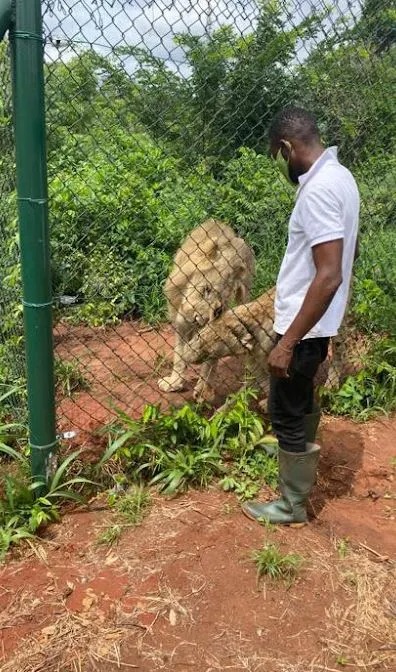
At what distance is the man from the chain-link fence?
0.89 metres

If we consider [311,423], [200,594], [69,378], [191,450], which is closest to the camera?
[200,594]

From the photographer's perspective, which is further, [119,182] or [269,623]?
[119,182]

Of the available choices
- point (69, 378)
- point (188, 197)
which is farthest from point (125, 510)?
point (188, 197)

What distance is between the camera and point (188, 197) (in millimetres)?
6352

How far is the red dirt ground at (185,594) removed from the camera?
238cm

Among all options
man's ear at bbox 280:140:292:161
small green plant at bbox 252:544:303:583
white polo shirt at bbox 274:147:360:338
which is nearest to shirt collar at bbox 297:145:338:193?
white polo shirt at bbox 274:147:360:338

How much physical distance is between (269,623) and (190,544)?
0.57 meters

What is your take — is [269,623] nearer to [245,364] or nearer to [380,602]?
[380,602]

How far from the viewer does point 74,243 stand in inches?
258

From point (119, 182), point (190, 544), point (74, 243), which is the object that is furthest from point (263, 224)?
point (190, 544)

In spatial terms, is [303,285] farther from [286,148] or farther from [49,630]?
[49,630]

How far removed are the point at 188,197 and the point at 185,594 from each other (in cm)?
451

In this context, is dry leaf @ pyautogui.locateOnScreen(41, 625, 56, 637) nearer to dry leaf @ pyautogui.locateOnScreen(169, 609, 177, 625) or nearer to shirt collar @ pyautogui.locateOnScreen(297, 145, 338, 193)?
dry leaf @ pyautogui.locateOnScreen(169, 609, 177, 625)

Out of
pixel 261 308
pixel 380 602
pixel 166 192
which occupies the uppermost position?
pixel 166 192
